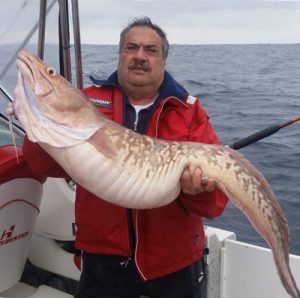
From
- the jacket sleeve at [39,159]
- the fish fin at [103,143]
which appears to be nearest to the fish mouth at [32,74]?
the fish fin at [103,143]

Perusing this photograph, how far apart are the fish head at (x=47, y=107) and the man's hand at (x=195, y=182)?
51cm

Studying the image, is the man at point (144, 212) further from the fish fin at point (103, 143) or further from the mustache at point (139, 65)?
the fish fin at point (103, 143)

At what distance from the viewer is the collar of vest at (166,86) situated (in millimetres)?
3072

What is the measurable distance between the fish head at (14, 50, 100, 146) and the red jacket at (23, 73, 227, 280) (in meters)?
0.46

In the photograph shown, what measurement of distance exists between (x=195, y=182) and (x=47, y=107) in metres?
0.81

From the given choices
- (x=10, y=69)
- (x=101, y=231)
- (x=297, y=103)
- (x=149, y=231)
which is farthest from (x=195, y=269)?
(x=297, y=103)

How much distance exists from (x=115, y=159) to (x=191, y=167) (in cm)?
39

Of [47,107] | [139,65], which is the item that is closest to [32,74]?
[47,107]

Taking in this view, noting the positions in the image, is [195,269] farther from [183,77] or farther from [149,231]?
[183,77]

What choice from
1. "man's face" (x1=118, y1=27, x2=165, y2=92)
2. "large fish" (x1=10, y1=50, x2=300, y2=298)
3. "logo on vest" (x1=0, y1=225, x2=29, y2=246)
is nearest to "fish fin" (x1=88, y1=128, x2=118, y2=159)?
"large fish" (x1=10, y1=50, x2=300, y2=298)

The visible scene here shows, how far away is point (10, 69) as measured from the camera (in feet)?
14.6

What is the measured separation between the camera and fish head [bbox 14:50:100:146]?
2.49 m

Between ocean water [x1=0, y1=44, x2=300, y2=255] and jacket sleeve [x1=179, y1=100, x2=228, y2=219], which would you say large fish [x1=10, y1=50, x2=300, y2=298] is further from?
ocean water [x1=0, y1=44, x2=300, y2=255]

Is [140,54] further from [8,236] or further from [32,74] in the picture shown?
[8,236]
